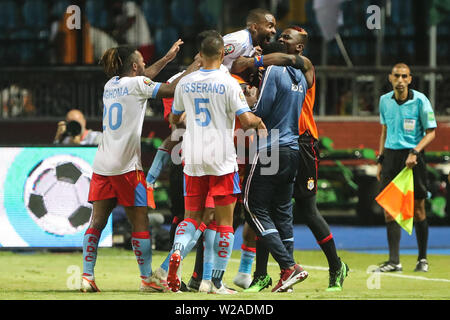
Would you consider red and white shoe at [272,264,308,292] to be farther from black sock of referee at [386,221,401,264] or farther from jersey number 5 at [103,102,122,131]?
black sock of referee at [386,221,401,264]

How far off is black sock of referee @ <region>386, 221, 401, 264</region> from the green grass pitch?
0.64 feet

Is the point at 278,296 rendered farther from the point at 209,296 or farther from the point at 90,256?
the point at 90,256

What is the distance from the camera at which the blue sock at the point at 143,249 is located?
29.8 ft

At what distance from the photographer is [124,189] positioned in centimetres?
897

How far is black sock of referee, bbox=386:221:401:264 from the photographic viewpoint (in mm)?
12031

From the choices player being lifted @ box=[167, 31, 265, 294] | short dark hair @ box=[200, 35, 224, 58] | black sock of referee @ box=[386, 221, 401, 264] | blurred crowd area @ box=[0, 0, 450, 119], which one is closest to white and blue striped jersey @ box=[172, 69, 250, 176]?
player being lifted @ box=[167, 31, 265, 294]

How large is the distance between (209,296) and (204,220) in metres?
1.08

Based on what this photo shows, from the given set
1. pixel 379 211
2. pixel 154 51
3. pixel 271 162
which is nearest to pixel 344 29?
pixel 154 51

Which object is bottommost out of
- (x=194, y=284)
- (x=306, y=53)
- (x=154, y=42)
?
(x=194, y=284)

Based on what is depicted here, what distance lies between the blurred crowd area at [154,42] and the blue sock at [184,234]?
11.7 meters

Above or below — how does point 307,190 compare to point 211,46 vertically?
below

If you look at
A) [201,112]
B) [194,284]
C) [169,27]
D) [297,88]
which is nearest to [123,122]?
[201,112]

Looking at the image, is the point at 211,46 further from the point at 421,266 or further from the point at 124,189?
the point at 421,266

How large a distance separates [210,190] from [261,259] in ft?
4.46
